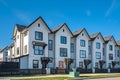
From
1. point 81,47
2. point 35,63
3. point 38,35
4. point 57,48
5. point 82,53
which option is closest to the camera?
point 35,63

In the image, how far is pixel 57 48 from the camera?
49031 mm

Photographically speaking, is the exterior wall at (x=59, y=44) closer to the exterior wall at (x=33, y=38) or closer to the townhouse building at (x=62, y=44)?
the townhouse building at (x=62, y=44)

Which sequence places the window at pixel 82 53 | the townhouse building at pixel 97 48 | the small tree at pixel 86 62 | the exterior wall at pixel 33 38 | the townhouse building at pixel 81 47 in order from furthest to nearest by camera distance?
the townhouse building at pixel 97 48 < the window at pixel 82 53 < the small tree at pixel 86 62 < the townhouse building at pixel 81 47 < the exterior wall at pixel 33 38

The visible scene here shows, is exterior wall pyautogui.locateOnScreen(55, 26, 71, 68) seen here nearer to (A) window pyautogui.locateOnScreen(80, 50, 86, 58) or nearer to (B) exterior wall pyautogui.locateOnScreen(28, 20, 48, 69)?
(B) exterior wall pyautogui.locateOnScreen(28, 20, 48, 69)

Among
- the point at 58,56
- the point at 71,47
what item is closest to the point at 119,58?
the point at 71,47

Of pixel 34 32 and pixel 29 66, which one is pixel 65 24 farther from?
pixel 29 66

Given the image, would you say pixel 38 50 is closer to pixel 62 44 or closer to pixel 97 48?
pixel 62 44

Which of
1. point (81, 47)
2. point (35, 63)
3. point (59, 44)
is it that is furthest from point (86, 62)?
point (35, 63)

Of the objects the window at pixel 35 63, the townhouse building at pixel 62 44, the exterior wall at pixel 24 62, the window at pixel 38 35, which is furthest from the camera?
the townhouse building at pixel 62 44

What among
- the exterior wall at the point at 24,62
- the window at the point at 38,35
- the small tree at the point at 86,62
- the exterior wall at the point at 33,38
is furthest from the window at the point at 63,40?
the exterior wall at the point at 24,62

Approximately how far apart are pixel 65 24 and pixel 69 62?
8.99 metres

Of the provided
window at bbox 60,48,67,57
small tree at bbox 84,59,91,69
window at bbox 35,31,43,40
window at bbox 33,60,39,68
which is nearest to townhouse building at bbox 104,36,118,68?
small tree at bbox 84,59,91,69

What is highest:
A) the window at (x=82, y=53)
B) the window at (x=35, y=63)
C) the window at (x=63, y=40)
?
the window at (x=63, y=40)

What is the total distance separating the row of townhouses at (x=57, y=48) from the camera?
146 feet
